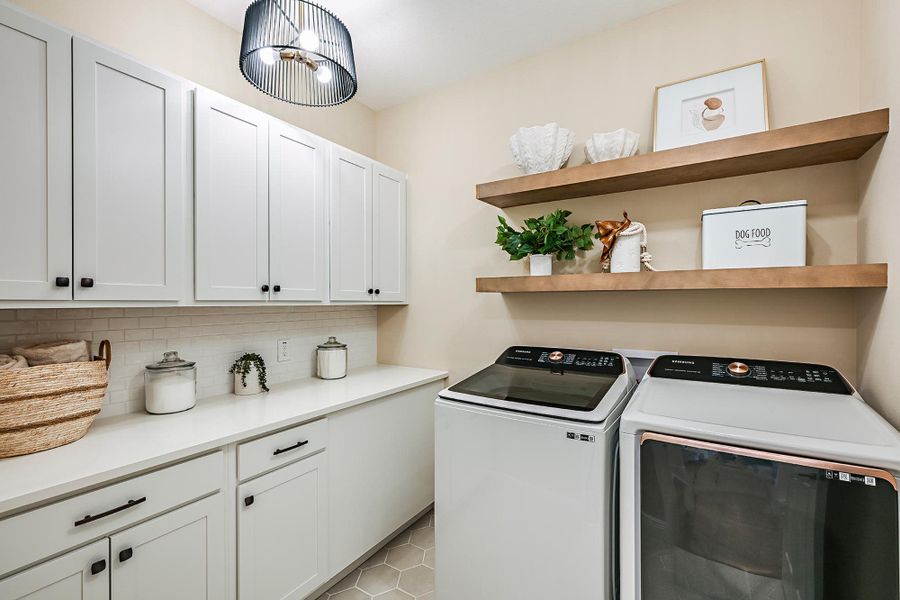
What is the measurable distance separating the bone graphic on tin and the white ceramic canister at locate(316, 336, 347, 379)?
6.77 ft

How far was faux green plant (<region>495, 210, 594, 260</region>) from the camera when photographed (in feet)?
6.76

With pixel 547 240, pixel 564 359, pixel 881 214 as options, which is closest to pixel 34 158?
pixel 547 240

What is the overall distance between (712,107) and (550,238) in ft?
2.88

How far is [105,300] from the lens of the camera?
1.41m

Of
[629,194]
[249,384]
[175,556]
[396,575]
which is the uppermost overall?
A: [629,194]

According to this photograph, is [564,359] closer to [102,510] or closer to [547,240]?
[547,240]

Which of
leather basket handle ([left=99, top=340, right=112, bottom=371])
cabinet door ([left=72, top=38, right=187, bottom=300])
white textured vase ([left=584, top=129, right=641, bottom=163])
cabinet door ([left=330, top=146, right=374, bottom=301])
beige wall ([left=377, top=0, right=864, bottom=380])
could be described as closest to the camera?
cabinet door ([left=72, top=38, right=187, bottom=300])

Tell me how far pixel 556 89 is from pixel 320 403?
2094mm

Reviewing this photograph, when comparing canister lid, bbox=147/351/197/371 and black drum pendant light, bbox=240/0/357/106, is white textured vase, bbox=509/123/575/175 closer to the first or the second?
black drum pendant light, bbox=240/0/357/106

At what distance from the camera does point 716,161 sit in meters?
1.63

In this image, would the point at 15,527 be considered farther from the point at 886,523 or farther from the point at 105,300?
the point at 886,523

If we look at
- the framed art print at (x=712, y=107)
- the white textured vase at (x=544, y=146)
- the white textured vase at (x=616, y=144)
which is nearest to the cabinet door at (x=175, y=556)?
the white textured vase at (x=544, y=146)

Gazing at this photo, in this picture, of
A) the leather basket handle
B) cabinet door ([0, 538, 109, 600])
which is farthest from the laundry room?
the leather basket handle

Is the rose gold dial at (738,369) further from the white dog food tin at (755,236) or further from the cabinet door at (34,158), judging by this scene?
the cabinet door at (34,158)
